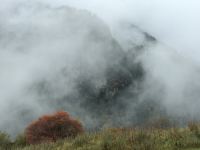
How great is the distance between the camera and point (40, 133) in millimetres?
69375

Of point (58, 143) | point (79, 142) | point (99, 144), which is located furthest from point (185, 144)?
point (58, 143)

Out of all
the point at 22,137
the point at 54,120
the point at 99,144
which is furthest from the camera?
the point at 54,120

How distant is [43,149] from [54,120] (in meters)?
66.5

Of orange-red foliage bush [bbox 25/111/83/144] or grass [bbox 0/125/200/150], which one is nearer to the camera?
grass [bbox 0/125/200/150]

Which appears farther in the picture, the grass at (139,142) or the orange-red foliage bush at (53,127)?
the orange-red foliage bush at (53,127)

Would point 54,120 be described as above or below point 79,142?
above

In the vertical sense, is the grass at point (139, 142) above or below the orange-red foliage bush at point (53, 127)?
below

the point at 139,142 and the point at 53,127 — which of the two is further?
the point at 53,127

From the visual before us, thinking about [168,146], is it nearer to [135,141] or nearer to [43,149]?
[135,141]

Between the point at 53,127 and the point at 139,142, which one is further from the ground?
the point at 53,127

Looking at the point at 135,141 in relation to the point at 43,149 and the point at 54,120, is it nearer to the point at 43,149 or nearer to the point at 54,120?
the point at 43,149

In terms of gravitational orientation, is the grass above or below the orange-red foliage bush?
below

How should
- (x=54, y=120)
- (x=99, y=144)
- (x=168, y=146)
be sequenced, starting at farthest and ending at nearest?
1. (x=54, y=120)
2. (x=99, y=144)
3. (x=168, y=146)

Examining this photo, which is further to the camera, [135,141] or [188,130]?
[188,130]
